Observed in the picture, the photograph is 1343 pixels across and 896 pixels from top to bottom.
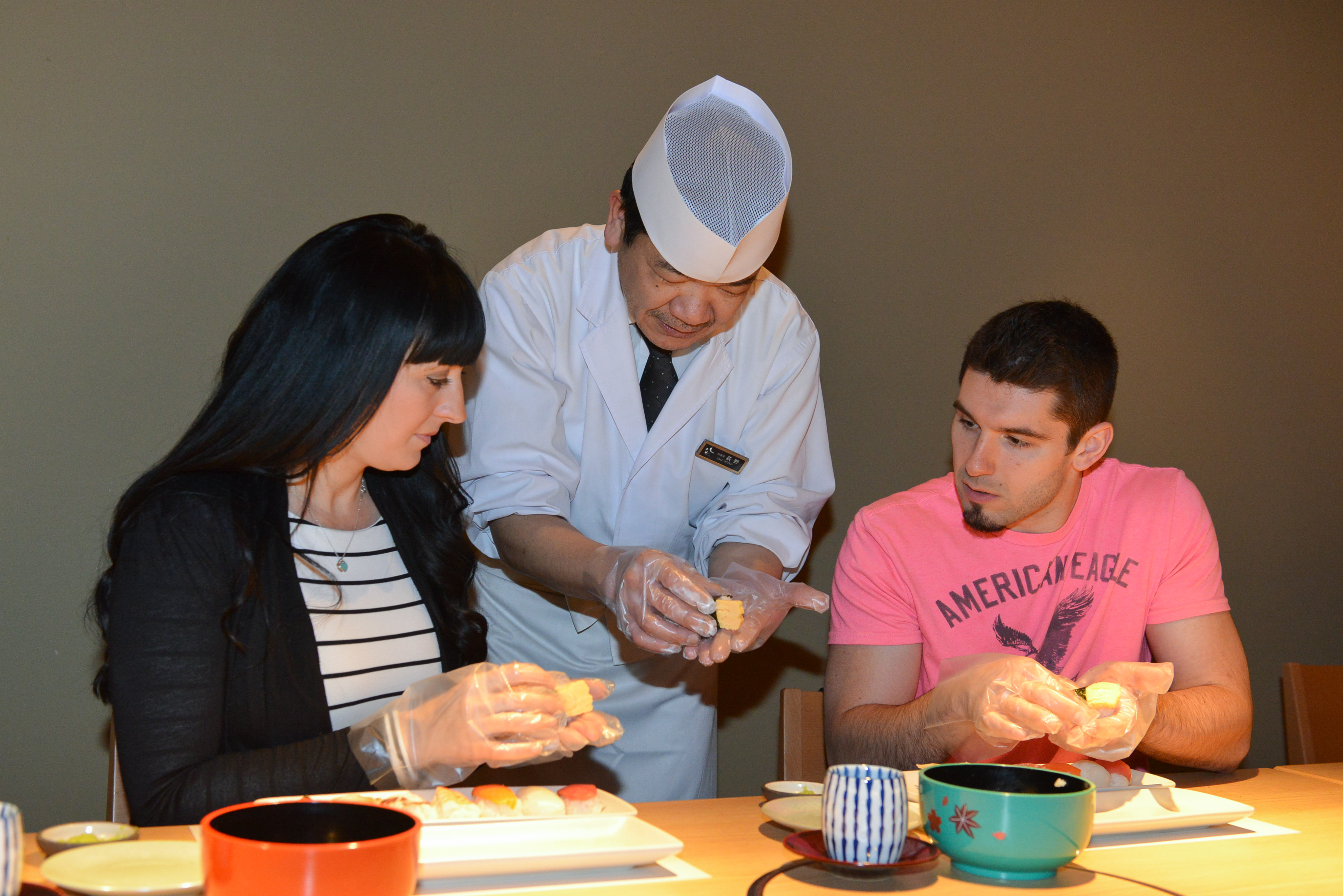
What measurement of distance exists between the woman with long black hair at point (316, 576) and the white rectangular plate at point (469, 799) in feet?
0.15

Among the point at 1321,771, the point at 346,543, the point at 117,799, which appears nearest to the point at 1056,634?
the point at 1321,771

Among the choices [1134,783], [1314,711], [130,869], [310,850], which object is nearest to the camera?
[310,850]

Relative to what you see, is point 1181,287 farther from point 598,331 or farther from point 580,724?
point 580,724

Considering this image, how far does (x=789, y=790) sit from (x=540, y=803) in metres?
0.38

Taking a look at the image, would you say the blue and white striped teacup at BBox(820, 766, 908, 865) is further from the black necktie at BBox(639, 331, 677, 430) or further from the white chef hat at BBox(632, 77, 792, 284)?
the black necktie at BBox(639, 331, 677, 430)

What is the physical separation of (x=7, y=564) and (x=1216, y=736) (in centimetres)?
222

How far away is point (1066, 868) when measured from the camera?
3.75 ft

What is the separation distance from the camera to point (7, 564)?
2168 mm

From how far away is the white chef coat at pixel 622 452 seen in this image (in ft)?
6.77

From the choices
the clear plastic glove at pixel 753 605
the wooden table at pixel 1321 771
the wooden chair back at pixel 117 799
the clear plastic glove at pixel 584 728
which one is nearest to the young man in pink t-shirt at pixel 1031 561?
the wooden table at pixel 1321 771

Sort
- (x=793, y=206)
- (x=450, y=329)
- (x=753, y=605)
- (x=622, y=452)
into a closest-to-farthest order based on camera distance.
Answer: (x=450, y=329), (x=753, y=605), (x=622, y=452), (x=793, y=206)

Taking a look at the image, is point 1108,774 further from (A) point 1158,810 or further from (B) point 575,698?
(B) point 575,698

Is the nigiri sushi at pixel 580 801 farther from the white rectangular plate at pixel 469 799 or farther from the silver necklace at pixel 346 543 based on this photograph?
the silver necklace at pixel 346 543

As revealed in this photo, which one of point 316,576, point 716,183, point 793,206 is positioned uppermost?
point 793,206
